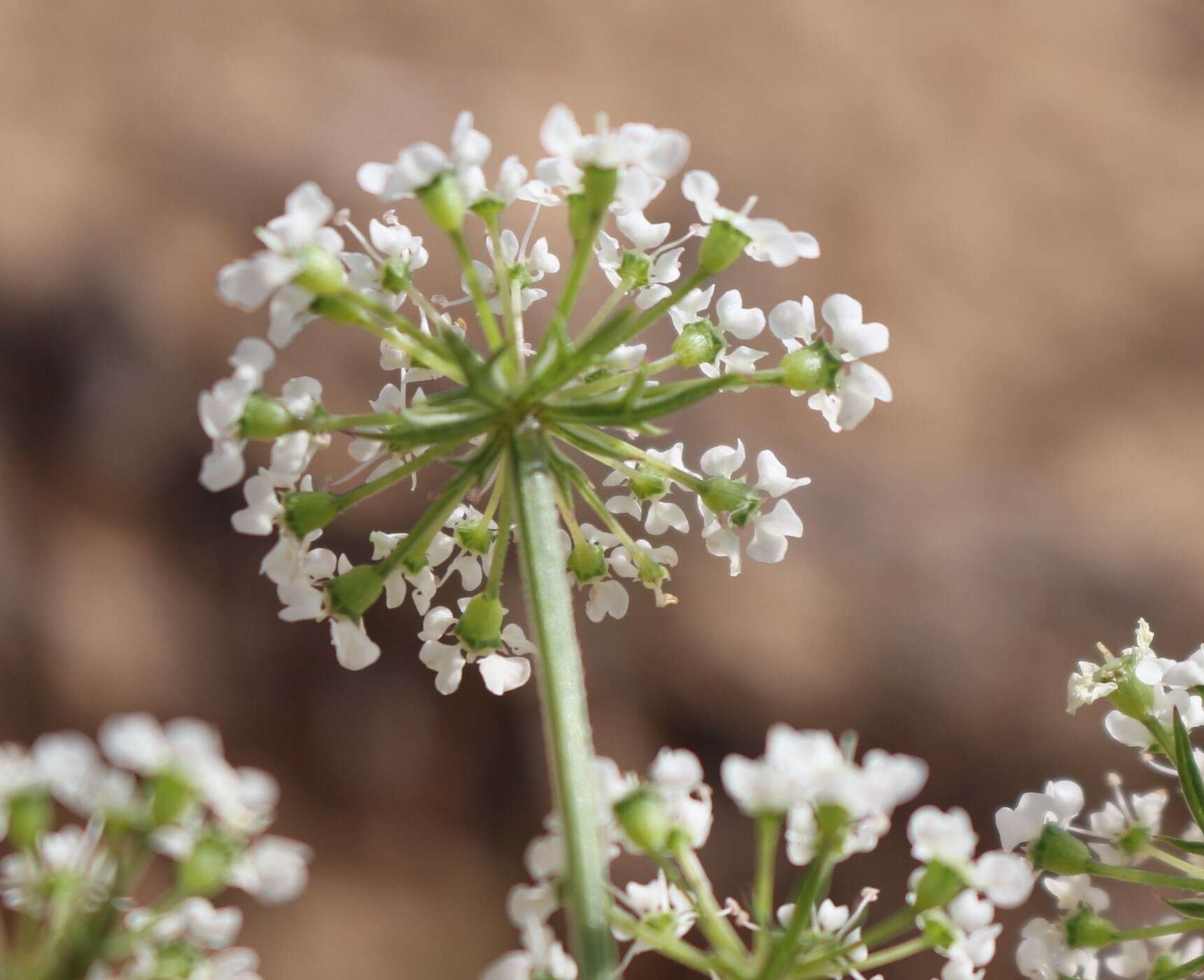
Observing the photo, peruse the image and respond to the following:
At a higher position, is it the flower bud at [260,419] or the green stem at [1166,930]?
the flower bud at [260,419]

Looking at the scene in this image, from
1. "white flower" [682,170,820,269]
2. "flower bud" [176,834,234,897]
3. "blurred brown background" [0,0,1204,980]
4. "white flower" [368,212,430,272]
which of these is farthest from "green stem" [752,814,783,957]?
"blurred brown background" [0,0,1204,980]

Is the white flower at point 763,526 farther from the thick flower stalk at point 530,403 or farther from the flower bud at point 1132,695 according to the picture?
the flower bud at point 1132,695

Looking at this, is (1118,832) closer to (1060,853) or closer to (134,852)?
(1060,853)

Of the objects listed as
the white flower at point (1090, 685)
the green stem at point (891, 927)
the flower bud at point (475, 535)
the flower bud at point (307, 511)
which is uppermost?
the flower bud at point (475, 535)

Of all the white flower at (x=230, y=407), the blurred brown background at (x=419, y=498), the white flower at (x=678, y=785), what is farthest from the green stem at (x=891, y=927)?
the blurred brown background at (x=419, y=498)

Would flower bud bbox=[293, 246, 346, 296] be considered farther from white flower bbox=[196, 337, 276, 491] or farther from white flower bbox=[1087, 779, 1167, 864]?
white flower bbox=[1087, 779, 1167, 864]

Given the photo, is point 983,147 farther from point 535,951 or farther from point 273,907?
point 535,951

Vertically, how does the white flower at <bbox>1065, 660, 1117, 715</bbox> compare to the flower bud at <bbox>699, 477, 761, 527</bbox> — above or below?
below
